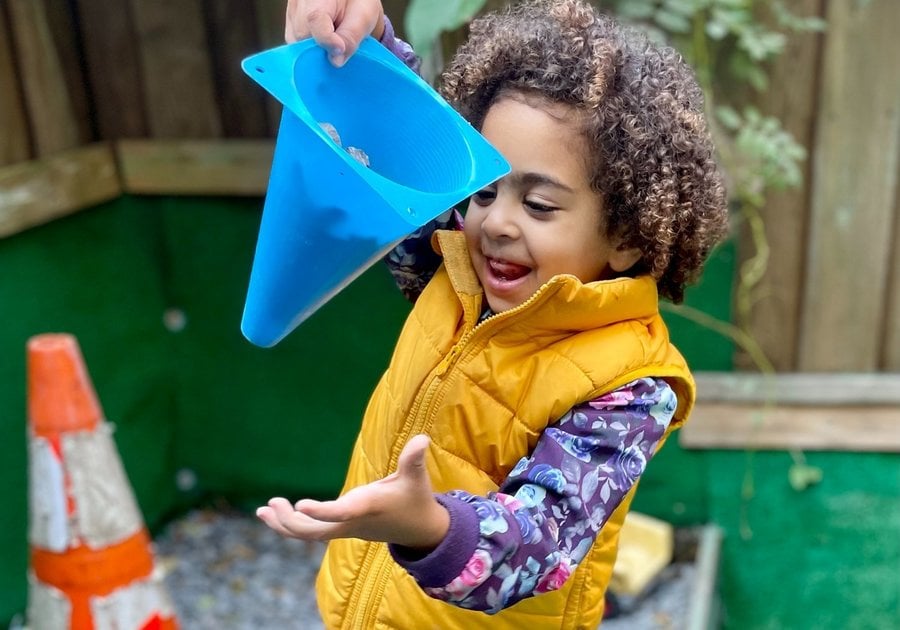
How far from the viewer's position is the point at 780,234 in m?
2.70

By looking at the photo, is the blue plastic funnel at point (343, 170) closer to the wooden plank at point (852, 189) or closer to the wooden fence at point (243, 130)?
the wooden fence at point (243, 130)

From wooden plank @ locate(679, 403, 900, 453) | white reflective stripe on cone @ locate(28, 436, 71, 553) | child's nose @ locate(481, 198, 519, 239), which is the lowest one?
wooden plank @ locate(679, 403, 900, 453)

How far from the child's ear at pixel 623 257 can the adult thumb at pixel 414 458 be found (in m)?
0.44

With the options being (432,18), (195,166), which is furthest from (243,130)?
(432,18)

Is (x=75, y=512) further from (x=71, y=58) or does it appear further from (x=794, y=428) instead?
(x=794, y=428)

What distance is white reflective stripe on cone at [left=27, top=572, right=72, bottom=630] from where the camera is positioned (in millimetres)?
2189

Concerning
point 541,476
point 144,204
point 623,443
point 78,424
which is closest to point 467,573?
point 541,476

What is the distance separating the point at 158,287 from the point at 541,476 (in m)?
2.25

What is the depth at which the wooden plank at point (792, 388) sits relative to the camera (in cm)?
274

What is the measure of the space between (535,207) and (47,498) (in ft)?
5.06

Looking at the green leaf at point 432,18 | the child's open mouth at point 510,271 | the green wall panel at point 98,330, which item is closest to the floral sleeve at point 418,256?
the child's open mouth at point 510,271

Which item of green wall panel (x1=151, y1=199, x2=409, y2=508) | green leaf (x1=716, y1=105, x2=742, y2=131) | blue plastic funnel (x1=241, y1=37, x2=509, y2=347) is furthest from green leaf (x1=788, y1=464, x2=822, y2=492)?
blue plastic funnel (x1=241, y1=37, x2=509, y2=347)

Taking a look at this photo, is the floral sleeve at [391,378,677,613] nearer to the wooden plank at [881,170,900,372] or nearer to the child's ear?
the child's ear

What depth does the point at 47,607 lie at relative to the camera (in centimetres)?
222
